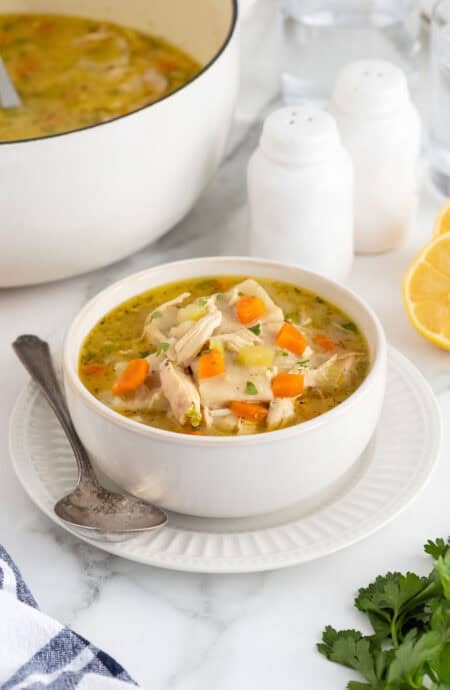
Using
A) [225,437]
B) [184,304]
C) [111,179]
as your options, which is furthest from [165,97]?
[225,437]

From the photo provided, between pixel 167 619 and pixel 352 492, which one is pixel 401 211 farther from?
pixel 167 619

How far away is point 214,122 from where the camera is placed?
233 centimetres

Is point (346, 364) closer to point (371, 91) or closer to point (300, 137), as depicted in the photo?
point (300, 137)

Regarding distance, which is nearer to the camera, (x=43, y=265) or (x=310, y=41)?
(x=43, y=265)

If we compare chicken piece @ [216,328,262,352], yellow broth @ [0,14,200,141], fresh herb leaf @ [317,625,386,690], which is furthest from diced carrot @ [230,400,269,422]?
yellow broth @ [0,14,200,141]

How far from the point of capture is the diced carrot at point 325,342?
1899mm

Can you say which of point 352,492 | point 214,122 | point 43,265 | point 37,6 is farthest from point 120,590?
point 37,6

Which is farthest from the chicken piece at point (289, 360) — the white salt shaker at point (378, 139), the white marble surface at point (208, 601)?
the white salt shaker at point (378, 139)

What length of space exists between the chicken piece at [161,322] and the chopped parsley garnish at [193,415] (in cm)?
19

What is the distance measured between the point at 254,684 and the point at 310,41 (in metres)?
1.87

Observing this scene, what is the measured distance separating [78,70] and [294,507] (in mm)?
1317

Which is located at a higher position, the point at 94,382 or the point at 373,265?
the point at 94,382

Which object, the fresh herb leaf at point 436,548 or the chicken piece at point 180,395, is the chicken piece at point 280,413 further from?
the fresh herb leaf at point 436,548

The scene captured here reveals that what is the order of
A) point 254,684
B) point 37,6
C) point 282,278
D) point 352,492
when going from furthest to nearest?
point 37,6
point 282,278
point 352,492
point 254,684
